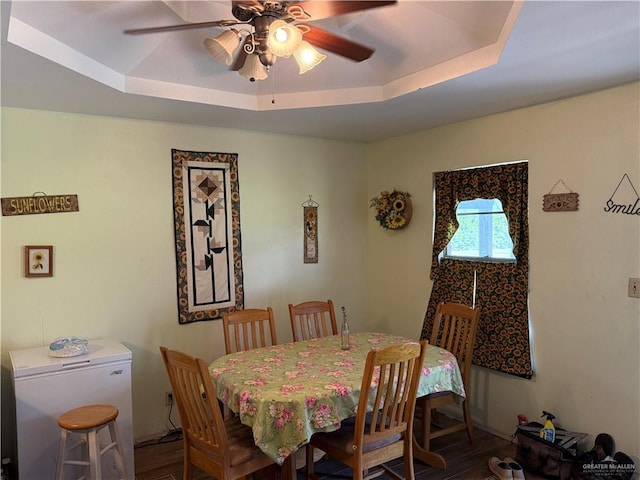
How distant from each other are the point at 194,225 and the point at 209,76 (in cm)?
116

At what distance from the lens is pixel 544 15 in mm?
1858

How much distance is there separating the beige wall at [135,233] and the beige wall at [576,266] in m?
1.48

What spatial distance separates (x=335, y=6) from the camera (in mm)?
1636

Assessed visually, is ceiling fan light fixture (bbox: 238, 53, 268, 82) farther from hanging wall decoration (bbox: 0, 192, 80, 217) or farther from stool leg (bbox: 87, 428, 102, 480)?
stool leg (bbox: 87, 428, 102, 480)

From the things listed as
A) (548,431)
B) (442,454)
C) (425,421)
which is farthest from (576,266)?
(442,454)

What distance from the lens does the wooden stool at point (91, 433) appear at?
2.35 meters

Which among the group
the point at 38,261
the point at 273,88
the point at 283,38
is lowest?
the point at 38,261

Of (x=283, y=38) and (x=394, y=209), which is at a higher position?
(x=283, y=38)

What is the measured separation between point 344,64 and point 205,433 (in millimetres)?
2206

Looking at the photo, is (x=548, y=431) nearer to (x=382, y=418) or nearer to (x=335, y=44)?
(x=382, y=418)

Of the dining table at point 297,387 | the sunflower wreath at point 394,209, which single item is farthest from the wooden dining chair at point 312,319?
the sunflower wreath at point 394,209

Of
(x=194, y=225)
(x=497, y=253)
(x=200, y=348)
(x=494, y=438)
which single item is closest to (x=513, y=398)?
(x=494, y=438)

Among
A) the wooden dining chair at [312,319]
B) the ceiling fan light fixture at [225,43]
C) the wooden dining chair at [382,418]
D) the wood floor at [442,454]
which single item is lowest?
the wood floor at [442,454]

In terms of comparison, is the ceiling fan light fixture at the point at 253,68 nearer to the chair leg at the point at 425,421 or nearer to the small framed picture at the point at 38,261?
the small framed picture at the point at 38,261
